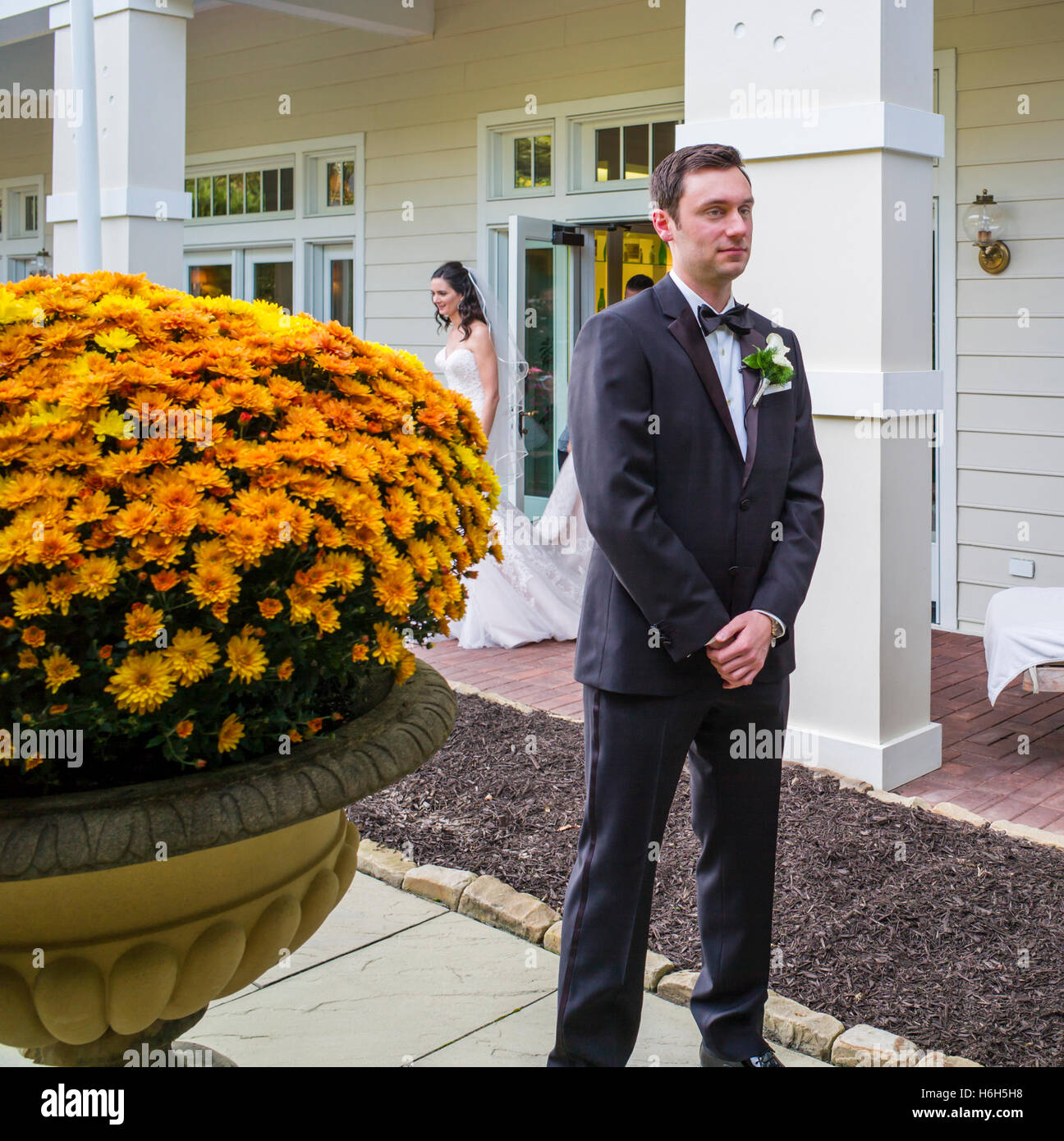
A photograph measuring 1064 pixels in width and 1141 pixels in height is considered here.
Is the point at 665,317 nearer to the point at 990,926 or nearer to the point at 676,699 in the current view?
the point at 676,699

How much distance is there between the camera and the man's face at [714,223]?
2.56 meters

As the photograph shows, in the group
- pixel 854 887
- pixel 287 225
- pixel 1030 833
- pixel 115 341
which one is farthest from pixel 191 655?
pixel 287 225

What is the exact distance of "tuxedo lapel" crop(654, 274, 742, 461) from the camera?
8.53 ft

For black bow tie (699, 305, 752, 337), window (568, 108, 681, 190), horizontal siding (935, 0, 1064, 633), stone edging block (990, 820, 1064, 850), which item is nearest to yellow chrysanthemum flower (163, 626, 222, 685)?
black bow tie (699, 305, 752, 337)

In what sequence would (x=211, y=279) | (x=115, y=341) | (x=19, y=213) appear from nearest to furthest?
(x=115, y=341) < (x=211, y=279) < (x=19, y=213)

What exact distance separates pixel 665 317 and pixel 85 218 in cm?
540

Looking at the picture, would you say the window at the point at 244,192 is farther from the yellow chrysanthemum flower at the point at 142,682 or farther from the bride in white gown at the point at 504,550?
the yellow chrysanthemum flower at the point at 142,682

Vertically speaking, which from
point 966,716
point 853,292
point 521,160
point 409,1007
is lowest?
point 409,1007

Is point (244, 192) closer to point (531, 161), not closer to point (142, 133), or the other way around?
point (531, 161)

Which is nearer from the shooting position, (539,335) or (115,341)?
(115,341)

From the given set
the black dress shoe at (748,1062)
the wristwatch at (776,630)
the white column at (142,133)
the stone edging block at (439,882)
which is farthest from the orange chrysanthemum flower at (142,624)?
the white column at (142,133)

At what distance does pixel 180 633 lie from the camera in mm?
1812

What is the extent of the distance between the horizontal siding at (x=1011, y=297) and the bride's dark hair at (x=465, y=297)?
9.34 ft

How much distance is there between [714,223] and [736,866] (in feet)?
4.44
